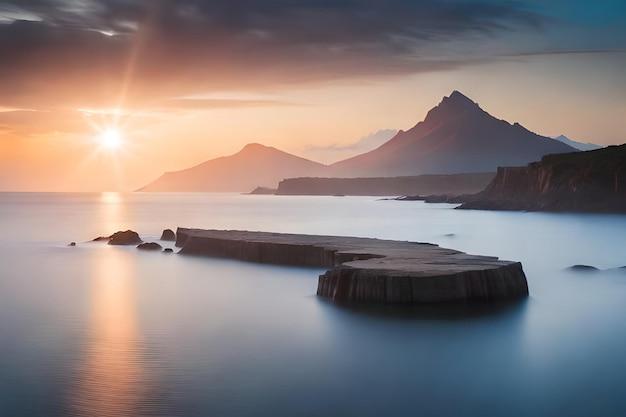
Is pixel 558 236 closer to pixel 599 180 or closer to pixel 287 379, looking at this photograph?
pixel 599 180

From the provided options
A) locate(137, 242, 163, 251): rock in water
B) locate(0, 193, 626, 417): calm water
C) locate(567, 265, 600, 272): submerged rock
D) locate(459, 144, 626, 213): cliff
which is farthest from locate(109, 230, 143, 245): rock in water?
locate(459, 144, 626, 213): cliff

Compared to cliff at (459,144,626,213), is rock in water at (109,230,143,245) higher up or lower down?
lower down

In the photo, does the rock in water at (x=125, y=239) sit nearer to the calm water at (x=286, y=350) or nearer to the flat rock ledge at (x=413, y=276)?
the calm water at (x=286, y=350)

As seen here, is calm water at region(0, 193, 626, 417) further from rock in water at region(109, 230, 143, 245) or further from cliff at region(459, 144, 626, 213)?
cliff at region(459, 144, 626, 213)

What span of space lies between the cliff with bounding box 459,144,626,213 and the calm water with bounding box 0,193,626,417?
50.5 m

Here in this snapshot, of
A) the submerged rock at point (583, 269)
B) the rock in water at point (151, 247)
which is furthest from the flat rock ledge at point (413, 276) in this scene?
the rock in water at point (151, 247)

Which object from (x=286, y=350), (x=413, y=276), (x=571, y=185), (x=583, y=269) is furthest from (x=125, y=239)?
(x=571, y=185)

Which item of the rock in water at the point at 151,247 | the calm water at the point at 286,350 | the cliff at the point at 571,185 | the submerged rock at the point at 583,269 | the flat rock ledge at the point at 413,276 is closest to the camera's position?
the calm water at the point at 286,350

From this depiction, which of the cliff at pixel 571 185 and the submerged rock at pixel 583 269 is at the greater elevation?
the cliff at pixel 571 185

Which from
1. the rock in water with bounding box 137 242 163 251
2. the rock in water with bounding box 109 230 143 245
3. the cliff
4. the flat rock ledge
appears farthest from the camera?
the cliff

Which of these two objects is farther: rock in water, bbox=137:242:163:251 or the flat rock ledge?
rock in water, bbox=137:242:163:251

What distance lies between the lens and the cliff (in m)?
72.1

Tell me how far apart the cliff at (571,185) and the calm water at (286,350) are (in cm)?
5049

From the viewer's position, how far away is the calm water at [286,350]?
10977mm
